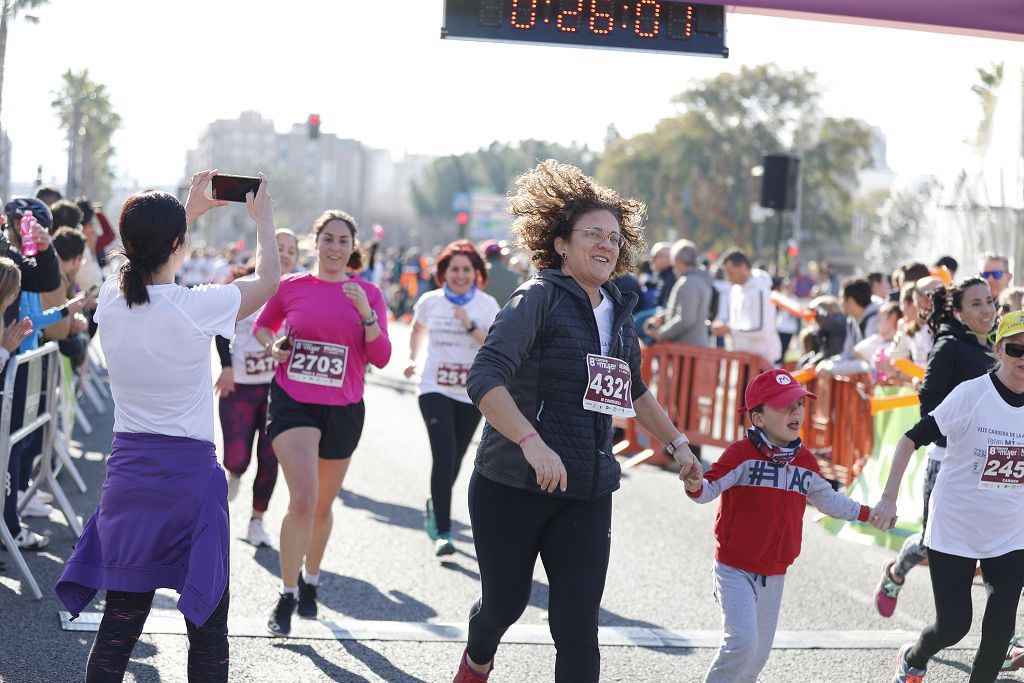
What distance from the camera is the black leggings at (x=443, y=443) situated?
26.7 feet

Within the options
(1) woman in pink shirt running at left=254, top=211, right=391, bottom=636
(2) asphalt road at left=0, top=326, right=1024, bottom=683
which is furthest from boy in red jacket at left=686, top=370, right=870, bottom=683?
(1) woman in pink shirt running at left=254, top=211, right=391, bottom=636

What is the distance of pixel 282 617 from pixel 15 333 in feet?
6.76

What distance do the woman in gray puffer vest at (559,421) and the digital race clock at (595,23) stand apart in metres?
4.54

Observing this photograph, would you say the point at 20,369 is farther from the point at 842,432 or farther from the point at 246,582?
the point at 842,432

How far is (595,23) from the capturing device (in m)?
8.86

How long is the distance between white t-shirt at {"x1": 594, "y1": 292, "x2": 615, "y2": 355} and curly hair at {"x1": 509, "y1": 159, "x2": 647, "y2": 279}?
0.57 feet

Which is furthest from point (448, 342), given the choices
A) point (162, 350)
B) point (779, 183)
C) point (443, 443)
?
point (779, 183)

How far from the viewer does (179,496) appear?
13.5ft

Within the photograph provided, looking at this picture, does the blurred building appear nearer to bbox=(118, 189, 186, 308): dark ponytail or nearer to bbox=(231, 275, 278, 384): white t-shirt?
bbox=(231, 275, 278, 384): white t-shirt

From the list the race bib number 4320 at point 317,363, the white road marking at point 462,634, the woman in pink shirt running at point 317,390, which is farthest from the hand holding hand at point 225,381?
the white road marking at point 462,634

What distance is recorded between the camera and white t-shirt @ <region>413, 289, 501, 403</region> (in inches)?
324

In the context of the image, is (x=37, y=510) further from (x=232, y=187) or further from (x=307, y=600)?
(x=232, y=187)

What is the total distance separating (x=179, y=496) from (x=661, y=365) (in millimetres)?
9093

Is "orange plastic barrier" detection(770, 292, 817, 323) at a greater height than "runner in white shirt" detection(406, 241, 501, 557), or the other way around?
"orange plastic barrier" detection(770, 292, 817, 323)
